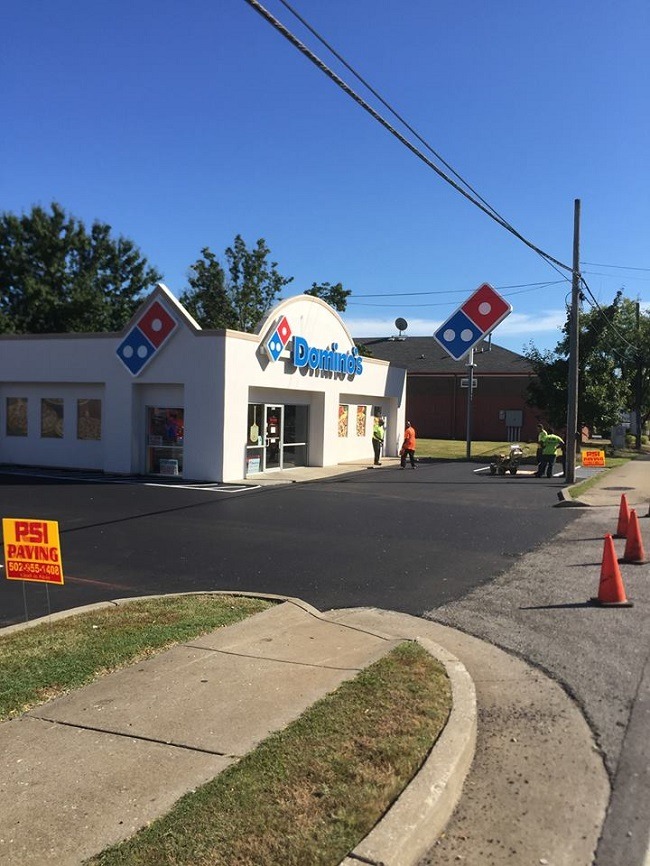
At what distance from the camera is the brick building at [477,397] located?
152ft

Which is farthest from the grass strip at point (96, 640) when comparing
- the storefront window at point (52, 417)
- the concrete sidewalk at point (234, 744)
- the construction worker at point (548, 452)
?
the construction worker at point (548, 452)

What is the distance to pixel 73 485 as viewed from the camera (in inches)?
720

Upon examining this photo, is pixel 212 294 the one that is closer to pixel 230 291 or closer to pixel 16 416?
pixel 230 291

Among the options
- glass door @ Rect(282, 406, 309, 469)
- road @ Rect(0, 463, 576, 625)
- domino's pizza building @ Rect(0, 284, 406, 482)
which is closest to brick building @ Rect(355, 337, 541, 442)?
glass door @ Rect(282, 406, 309, 469)

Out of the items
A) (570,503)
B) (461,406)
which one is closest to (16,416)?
(570,503)

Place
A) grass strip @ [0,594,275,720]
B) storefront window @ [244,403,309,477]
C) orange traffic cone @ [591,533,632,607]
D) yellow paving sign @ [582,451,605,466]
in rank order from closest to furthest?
grass strip @ [0,594,275,720]
orange traffic cone @ [591,533,632,607]
storefront window @ [244,403,309,477]
yellow paving sign @ [582,451,605,466]

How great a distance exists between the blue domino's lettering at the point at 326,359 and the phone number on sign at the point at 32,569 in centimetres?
1573

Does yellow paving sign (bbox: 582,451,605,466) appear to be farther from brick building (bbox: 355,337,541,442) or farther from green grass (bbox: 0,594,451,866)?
brick building (bbox: 355,337,541,442)

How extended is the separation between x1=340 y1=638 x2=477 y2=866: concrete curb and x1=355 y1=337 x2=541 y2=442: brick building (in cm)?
4181

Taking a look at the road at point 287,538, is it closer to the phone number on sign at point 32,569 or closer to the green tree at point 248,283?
the phone number on sign at point 32,569

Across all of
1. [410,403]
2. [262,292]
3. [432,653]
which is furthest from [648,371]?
[432,653]

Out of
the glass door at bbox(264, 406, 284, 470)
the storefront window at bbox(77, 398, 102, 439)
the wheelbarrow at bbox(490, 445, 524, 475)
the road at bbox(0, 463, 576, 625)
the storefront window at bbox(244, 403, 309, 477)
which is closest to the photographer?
the road at bbox(0, 463, 576, 625)

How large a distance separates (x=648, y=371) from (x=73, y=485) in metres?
40.4

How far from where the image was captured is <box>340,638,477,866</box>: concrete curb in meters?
3.33
